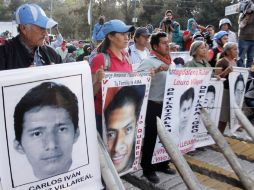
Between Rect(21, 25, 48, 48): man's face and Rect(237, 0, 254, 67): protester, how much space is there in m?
5.21

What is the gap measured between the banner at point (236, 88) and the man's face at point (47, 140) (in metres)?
2.85

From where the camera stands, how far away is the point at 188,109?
163 inches

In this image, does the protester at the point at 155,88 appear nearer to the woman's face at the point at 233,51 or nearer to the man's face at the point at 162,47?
the man's face at the point at 162,47

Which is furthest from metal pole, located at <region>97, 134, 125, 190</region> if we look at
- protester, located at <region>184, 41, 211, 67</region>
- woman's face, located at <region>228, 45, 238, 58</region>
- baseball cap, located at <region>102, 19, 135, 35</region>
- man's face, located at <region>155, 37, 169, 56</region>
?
woman's face, located at <region>228, 45, 238, 58</region>

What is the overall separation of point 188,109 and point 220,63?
3.89 ft

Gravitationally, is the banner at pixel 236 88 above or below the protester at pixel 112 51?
below

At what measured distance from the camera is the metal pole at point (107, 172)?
2.88 meters

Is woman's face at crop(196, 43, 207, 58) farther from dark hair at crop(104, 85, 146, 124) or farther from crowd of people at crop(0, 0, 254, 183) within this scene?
dark hair at crop(104, 85, 146, 124)

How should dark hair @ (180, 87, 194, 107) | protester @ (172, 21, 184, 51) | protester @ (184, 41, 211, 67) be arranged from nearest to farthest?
dark hair @ (180, 87, 194, 107) < protester @ (184, 41, 211, 67) < protester @ (172, 21, 184, 51)

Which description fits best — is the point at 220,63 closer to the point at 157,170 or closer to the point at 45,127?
the point at 157,170

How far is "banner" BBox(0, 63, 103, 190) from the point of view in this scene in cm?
238

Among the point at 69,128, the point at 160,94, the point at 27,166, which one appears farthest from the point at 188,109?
the point at 27,166

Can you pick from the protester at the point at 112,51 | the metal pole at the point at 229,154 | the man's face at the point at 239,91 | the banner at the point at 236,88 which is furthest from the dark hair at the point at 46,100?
the man's face at the point at 239,91

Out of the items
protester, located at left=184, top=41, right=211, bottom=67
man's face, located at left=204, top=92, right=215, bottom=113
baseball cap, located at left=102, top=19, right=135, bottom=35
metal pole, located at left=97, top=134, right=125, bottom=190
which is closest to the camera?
metal pole, located at left=97, top=134, right=125, bottom=190
